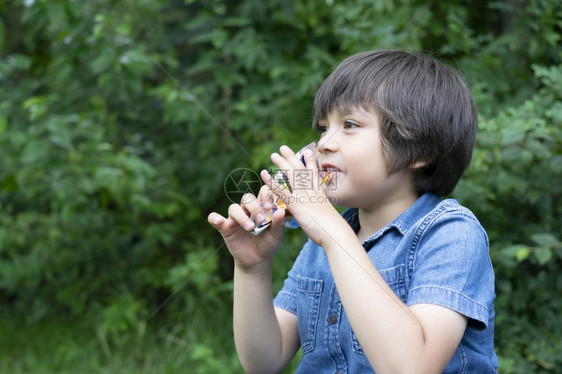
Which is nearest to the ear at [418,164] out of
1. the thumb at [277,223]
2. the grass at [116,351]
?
the thumb at [277,223]

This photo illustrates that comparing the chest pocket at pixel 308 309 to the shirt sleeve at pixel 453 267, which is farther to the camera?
the chest pocket at pixel 308 309

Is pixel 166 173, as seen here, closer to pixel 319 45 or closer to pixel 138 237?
pixel 138 237

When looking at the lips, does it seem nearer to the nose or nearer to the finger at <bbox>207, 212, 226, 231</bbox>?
the nose

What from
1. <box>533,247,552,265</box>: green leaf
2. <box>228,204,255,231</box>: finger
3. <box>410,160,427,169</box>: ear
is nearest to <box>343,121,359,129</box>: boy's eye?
<box>410,160,427,169</box>: ear

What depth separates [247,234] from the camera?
1347 millimetres

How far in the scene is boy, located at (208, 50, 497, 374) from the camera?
1058 millimetres

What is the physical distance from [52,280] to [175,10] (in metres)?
1.69

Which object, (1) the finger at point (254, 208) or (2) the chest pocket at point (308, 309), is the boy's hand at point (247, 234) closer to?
(1) the finger at point (254, 208)

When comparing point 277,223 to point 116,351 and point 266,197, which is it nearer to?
point 266,197

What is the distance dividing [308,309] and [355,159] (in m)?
0.36

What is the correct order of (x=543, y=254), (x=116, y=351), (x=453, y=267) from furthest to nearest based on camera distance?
(x=116, y=351), (x=543, y=254), (x=453, y=267)

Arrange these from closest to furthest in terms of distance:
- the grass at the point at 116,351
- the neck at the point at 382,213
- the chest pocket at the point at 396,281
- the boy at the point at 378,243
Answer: the boy at the point at 378,243
the chest pocket at the point at 396,281
the neck at the point at 382,213
the grass at the point at 116,351

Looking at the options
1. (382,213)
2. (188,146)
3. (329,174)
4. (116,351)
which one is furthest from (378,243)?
(116,351)

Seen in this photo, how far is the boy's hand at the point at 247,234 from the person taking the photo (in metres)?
1.22
